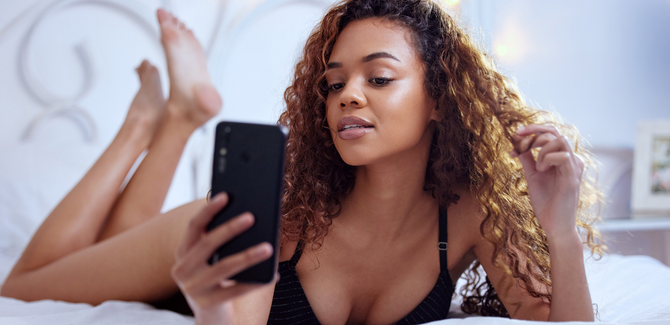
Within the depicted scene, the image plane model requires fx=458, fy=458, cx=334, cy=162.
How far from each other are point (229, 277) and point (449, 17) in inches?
30.7

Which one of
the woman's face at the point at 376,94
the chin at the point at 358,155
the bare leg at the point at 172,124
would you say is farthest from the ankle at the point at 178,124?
the chin at the point at 358,155

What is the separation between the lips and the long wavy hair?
6.2 inches

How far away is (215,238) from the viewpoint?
49 centimetres

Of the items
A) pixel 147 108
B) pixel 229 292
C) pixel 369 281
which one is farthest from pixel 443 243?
pixel 147 108

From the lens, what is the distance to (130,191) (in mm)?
1293

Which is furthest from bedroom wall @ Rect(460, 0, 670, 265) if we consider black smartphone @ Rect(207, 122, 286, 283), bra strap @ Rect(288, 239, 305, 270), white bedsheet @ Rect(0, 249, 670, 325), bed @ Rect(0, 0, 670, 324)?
black smartphone @ Rect(207, 122, 286, 283)

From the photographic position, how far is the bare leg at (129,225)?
3.41ft

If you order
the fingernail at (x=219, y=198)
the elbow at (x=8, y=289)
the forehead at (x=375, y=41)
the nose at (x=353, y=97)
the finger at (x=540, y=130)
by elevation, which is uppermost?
the forehead at (x=375, y=41)

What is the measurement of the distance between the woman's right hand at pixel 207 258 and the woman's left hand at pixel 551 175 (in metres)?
0.48

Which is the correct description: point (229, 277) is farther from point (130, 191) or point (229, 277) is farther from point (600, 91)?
point (600, 91)

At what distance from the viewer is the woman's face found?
34.1 inches

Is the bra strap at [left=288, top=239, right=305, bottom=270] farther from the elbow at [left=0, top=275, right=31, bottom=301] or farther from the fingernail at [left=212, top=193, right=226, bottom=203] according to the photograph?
the elbow at [left=0, top=275, right=31, bottom=301]

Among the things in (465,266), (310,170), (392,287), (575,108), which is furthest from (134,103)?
(575,108)

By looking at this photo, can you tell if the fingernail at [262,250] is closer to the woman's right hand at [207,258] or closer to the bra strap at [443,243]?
the woman's right hand at [207,258]
